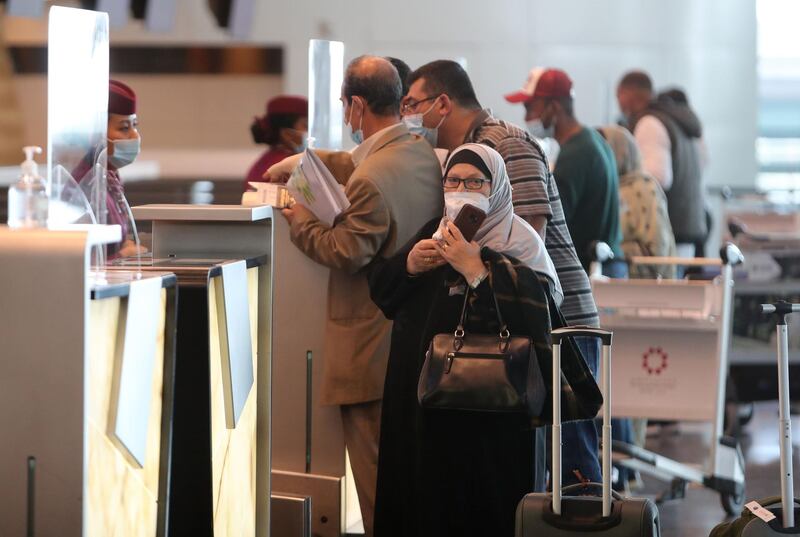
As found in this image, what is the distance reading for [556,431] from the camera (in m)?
3.12

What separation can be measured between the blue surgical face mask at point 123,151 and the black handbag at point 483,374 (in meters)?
1.15

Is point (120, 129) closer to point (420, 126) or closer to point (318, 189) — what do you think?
point (318, 189)

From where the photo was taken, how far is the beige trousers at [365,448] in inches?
161

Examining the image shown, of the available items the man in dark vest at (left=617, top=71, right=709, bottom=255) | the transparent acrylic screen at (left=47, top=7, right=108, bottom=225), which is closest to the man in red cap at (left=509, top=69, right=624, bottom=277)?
the man in dark vest at (left=617, top=71, right=709, bottom=255)

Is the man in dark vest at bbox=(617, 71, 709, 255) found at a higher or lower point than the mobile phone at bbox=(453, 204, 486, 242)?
higher

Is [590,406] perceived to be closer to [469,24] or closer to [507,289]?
[507,289]

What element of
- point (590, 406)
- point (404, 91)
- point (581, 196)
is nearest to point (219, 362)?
point (590, 406)

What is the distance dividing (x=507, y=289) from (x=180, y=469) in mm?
866

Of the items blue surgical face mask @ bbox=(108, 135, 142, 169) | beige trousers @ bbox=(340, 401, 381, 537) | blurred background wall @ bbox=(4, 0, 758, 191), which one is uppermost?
blurred background wall @ bbox=(4, 0, 758, 191)

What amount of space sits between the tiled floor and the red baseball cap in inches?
64.6

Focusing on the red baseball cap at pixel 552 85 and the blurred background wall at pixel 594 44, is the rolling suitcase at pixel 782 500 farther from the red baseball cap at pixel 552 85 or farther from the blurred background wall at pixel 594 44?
the blurred background wall at pixel 594 44

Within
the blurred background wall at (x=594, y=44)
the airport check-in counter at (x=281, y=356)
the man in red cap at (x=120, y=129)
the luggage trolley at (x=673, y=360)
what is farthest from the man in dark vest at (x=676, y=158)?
the blurred background wall at (x=594, y=44)

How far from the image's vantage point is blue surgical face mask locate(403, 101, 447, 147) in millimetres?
3988

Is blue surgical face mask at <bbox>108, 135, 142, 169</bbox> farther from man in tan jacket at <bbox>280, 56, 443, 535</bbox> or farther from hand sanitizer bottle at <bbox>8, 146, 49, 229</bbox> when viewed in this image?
hand sanitizer bottle at <bbox>8, 146, 49, 229</bbox>
